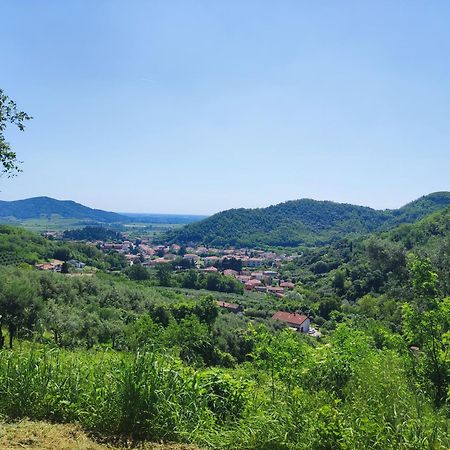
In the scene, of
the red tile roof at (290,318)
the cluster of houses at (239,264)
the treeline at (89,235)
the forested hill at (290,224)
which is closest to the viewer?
the red tile roof at (290,318)

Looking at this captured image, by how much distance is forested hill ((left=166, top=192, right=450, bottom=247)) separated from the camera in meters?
153

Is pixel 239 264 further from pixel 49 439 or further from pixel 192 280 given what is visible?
pixel 49 439

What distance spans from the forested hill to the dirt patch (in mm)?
146145

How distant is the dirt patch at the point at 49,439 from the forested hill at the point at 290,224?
479 feet

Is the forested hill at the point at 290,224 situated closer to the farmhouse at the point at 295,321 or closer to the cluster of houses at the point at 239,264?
the cluster of houses at the point at 239,264

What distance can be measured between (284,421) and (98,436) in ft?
4.94

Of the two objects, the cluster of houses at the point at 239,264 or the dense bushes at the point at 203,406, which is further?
the cluster of houses at the point at 239,264

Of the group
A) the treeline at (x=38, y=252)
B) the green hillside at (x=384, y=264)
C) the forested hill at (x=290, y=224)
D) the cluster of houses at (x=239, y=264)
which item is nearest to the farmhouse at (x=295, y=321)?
the green hillside at (x=384, y=264)

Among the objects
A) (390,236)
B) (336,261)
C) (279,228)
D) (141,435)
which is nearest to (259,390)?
(141,435)

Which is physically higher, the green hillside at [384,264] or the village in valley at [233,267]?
the green hillside at [384,264]

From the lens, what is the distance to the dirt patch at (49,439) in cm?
285

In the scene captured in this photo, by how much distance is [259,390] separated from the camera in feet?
13.5

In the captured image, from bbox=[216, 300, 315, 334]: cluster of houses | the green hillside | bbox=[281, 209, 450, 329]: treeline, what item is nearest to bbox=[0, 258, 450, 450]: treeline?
the green hillside

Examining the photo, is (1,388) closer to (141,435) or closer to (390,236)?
(141,435)
